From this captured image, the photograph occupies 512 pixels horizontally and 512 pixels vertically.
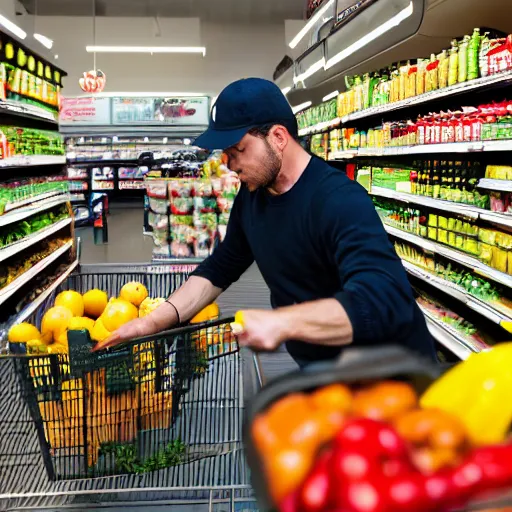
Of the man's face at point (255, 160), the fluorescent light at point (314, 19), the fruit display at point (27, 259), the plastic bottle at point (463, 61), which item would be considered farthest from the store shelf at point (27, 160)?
the fluorescent light at point (314, 19)

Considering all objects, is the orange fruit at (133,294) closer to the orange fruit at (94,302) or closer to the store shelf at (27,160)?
the orange fruit at (94,302)

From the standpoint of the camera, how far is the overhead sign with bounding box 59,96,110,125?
18.4m

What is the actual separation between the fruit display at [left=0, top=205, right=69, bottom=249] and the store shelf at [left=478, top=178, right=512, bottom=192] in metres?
3.37

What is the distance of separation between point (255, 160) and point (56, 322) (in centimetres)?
96

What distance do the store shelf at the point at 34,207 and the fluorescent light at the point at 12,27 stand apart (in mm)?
1408

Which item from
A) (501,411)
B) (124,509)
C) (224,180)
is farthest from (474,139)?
(501,411)

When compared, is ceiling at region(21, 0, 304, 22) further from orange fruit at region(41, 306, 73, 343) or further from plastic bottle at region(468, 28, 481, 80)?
orange fruit at region(41, 306, 73, 343)

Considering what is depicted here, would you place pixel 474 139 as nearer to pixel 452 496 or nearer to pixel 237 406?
pixel 237 406

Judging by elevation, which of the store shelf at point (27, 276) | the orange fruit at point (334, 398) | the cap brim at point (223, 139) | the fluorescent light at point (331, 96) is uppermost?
the fluorescent light at point (331, 96)

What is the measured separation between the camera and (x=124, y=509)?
2244 mm

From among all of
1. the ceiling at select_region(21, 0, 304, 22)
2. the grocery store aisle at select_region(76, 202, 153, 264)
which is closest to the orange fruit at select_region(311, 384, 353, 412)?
the grocery store aisle at select_region(76, 202, 153, 264)

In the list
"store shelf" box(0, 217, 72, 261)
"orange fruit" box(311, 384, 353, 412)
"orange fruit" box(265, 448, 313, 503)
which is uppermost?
"orange fruit" box(311, 384, 353, 412)

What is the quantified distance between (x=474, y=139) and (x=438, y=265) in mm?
1231

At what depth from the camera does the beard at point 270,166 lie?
1.61m
